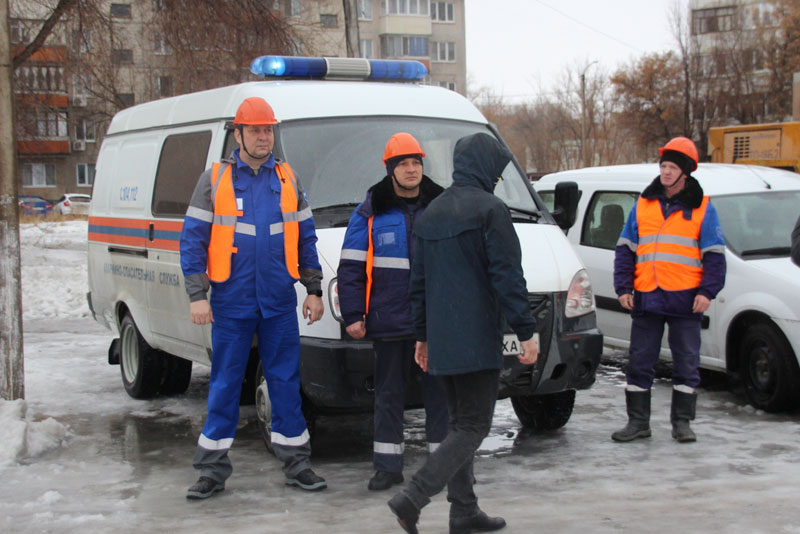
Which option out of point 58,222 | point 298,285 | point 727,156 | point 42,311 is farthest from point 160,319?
point 58,222

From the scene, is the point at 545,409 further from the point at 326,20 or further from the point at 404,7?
the point at 404,7

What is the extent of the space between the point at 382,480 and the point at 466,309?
4.50ft

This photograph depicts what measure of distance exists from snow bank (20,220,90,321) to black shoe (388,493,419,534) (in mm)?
9924

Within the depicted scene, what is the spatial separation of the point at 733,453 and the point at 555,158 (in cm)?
5296

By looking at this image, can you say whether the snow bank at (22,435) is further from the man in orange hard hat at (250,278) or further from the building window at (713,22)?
the building window at (713,22)

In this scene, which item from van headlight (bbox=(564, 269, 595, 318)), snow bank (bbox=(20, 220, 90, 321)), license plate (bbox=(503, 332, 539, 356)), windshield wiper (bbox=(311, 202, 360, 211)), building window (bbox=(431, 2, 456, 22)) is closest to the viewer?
license plate (bbox=(503, 332, 539, 356))

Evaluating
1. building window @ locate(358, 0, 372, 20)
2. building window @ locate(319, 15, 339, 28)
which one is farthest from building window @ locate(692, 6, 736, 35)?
building window @ locate(358, 0, 372, 20)

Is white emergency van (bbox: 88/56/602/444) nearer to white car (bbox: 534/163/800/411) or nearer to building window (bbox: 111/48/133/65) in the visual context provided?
white car (bbox: 534/163/800/411)

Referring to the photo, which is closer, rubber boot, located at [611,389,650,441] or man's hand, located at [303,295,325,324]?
man's hand, located at [303,295,325,324]

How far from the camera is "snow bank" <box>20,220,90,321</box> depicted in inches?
536

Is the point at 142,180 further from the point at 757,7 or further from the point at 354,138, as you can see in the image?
the point at 757,7

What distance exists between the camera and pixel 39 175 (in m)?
62.6

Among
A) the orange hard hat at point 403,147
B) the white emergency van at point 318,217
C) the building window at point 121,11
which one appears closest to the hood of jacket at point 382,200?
the orange hard hat at point 403,147

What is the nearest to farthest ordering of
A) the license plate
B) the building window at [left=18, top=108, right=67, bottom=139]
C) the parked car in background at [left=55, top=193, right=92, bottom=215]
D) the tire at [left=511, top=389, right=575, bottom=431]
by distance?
1. the license plate
2. the tire at [left=511, top=389, right=575, bottom=431]
3. the building window at [left=18, top=108, right=67, bottom=139]
4. the parked car in background at [left=55, top=193, right=92, bottom=215]
